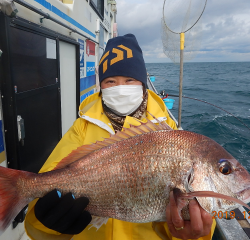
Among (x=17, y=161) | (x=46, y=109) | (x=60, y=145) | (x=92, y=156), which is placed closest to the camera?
(x=92, y=156)

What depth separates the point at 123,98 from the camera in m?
1.90

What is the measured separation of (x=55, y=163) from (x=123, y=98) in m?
0.88

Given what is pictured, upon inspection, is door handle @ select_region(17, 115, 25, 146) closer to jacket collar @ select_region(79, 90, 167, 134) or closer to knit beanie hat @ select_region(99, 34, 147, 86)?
jacket collar @ select_region(79, 90, 167, 134)

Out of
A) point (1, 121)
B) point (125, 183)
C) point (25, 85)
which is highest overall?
point (25, 85)

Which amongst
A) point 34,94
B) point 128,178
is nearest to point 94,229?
point 128,178

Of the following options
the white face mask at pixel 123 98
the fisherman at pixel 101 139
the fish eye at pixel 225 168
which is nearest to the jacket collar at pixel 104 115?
the fisherman at pixel 101 139

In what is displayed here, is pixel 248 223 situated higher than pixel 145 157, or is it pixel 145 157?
pixel 145 157

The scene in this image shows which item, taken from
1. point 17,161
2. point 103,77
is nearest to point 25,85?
point 17,161

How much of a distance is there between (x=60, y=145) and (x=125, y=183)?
758 mm

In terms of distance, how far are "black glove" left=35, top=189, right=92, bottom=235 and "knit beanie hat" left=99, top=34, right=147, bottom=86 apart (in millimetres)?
1234

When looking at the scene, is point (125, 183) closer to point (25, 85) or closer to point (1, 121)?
point (1, 121)

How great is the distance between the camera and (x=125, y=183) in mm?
1298

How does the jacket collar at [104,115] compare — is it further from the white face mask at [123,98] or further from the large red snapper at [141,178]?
the large red snapper at [141,178]

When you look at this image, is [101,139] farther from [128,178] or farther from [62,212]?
[62,212]
